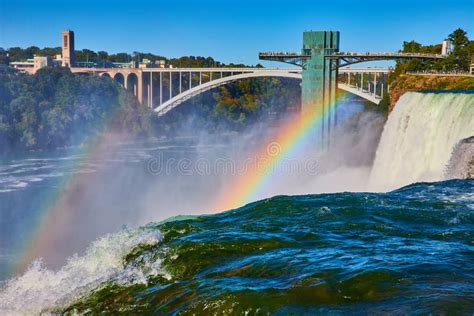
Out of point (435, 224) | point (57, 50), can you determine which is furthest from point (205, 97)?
point (435, 224)

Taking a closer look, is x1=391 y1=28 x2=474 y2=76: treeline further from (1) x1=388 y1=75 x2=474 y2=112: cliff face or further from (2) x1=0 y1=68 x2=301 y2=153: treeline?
(2) x1=0 y1=68 x2=301 y2=153: treeline

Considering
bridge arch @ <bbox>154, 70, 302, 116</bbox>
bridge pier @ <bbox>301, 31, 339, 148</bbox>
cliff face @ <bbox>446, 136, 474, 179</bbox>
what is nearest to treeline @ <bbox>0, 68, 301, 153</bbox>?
bridge arch @ <bbox>154, 70, 302, 116</bbox>

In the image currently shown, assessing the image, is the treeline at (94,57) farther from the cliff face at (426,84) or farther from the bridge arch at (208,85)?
the cliff face at (426,84)

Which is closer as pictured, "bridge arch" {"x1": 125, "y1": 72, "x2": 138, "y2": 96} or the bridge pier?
the bridge pier

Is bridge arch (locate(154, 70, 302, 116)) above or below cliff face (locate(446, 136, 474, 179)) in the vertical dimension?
above

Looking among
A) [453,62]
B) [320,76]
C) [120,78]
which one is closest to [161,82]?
[120,78]

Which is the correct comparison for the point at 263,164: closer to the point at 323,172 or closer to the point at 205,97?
the point at 323,172

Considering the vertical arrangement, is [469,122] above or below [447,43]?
below
